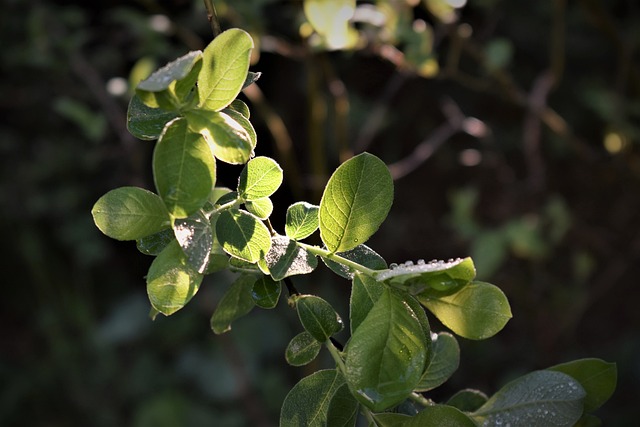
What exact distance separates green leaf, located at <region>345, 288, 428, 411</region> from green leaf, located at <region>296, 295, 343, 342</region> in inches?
2.2

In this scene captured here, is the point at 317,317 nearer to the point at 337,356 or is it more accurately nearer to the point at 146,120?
the point at 337,356

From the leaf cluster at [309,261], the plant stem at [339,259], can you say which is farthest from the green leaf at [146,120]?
the plant stem at [339,259]

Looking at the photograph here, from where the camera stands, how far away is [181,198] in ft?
1.23

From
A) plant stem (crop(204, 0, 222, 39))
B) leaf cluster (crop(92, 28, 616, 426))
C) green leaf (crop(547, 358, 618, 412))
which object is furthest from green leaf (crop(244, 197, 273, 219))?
green leaf (crop(547, 358, 618, 412))

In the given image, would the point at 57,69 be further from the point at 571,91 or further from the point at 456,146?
the point at 571,91

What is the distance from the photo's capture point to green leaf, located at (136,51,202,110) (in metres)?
0.34

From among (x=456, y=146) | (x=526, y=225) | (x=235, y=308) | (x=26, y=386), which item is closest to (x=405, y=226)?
(x=456, y=146)

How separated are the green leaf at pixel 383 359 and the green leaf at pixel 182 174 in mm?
105

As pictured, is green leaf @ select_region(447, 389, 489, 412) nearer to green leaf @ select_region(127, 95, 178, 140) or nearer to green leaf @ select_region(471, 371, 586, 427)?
green leaf @ select_region(471, 371, 586, 427)

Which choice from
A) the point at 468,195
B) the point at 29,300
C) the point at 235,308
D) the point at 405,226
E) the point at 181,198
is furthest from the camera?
the point at 29,300

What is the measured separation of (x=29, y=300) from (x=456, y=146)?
148 cm

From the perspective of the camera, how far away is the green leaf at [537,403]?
0.44 meters

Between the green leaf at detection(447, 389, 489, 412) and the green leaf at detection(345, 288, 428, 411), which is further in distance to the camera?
the green leaf at detection(447, 389, 489, 412)

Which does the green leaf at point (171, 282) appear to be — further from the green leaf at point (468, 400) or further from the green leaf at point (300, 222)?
the green leaf at point (468, 400)
